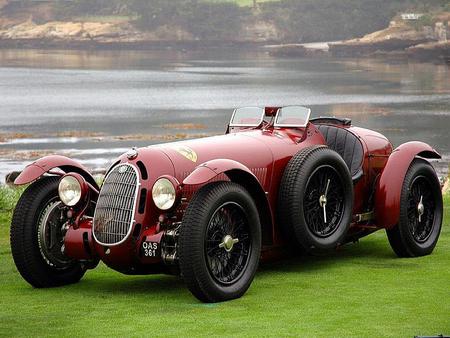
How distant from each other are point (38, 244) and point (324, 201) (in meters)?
2.53

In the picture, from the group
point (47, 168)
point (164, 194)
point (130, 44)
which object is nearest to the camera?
point (164, 194)

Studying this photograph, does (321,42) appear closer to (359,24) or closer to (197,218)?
(359,24)

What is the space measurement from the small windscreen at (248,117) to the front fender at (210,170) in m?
1.56

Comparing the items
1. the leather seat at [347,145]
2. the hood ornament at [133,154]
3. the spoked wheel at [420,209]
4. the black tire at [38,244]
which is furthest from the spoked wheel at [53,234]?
the spoked wheel at [420,209]

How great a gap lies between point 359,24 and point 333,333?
174489 millimetres

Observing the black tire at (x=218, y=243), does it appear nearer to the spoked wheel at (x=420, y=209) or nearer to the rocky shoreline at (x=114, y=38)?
the spoked wheel at (x=420, y=209)

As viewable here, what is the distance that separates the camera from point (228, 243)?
8.92 metres

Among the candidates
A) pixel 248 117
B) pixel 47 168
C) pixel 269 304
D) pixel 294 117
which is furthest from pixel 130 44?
pixel 269 304

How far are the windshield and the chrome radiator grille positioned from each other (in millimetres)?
2002

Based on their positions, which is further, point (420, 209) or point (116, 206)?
point (420, 209)

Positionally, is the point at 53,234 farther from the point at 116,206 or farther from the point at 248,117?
the point at 248,117

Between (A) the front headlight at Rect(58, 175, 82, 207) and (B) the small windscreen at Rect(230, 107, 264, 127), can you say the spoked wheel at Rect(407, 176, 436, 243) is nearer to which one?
(B) the small windscreen at Rect(230, 107, 264, 127)

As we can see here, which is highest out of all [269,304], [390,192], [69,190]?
[69,190]

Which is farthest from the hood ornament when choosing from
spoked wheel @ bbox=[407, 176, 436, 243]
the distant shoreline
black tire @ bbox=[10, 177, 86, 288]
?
the distant shoreline
